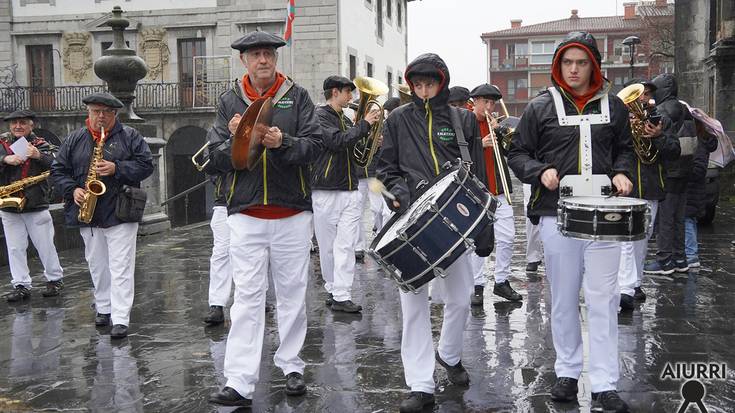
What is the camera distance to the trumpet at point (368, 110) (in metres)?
7.58

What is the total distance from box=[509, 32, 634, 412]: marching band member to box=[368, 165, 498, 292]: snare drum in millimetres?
477

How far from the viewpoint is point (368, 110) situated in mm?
7672

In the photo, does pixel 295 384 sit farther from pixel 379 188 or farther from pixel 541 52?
pixel 541 52

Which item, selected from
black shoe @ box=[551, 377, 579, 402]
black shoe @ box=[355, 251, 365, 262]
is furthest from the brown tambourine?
black shoe @ box=[355, 251, 365, 262]

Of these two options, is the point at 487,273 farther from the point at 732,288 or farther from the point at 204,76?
the point at 204,76

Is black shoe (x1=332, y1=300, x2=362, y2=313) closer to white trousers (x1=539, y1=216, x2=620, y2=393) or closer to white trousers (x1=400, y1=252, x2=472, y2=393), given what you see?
white trousers (x1=400, y1=252, x2=472, y2=393)

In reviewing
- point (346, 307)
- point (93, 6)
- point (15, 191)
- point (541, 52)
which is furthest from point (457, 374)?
point (541, 52)

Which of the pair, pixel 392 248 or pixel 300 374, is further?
pixel 300 374

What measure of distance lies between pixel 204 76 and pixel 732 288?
957 inches

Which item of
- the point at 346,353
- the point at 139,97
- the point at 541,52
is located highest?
the point at 541,52

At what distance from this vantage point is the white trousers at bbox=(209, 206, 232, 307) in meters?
7.42

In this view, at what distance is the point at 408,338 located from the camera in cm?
494

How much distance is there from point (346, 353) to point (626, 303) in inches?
110

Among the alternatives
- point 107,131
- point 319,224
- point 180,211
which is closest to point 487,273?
point 319,224
